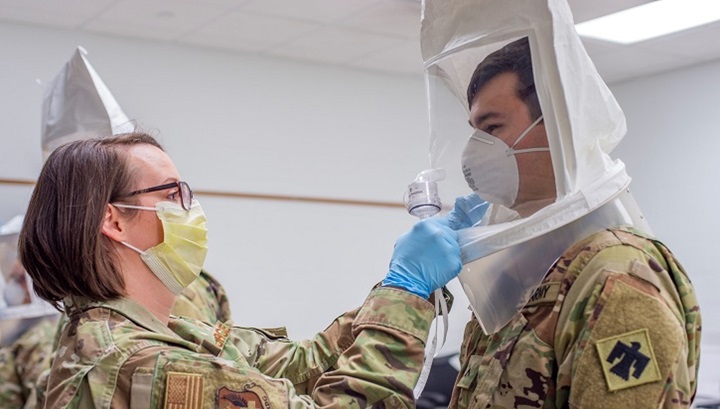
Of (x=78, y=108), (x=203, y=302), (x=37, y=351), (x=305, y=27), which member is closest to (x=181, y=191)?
(x=203, y=302)

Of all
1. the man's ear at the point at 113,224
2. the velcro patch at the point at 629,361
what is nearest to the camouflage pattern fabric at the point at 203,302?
the man's ear at the point at 113,224

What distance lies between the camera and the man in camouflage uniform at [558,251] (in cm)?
145

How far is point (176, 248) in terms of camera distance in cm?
190

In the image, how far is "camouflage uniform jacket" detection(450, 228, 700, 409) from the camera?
56.6 inches

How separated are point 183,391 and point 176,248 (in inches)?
15.5

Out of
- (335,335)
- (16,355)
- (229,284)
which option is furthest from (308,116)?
(335,335)

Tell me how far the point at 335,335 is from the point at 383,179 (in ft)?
14.2

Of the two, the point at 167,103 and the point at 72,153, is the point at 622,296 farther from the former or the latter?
the point at 167,103

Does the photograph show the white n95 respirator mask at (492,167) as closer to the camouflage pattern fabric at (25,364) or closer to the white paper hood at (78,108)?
the white paper hood at (78,108)

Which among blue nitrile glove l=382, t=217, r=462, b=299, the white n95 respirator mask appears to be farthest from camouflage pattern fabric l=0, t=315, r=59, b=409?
the white n95 respirator mask

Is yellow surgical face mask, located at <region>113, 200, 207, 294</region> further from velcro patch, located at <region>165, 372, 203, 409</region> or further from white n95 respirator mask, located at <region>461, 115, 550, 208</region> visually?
white n95 respirator mask, located at <region>461, 115, 550, 208</region>

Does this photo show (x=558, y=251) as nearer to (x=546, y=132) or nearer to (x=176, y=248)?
(x=546, y=132)

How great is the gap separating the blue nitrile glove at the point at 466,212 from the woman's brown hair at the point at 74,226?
2.25ft

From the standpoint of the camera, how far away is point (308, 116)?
6008mm
